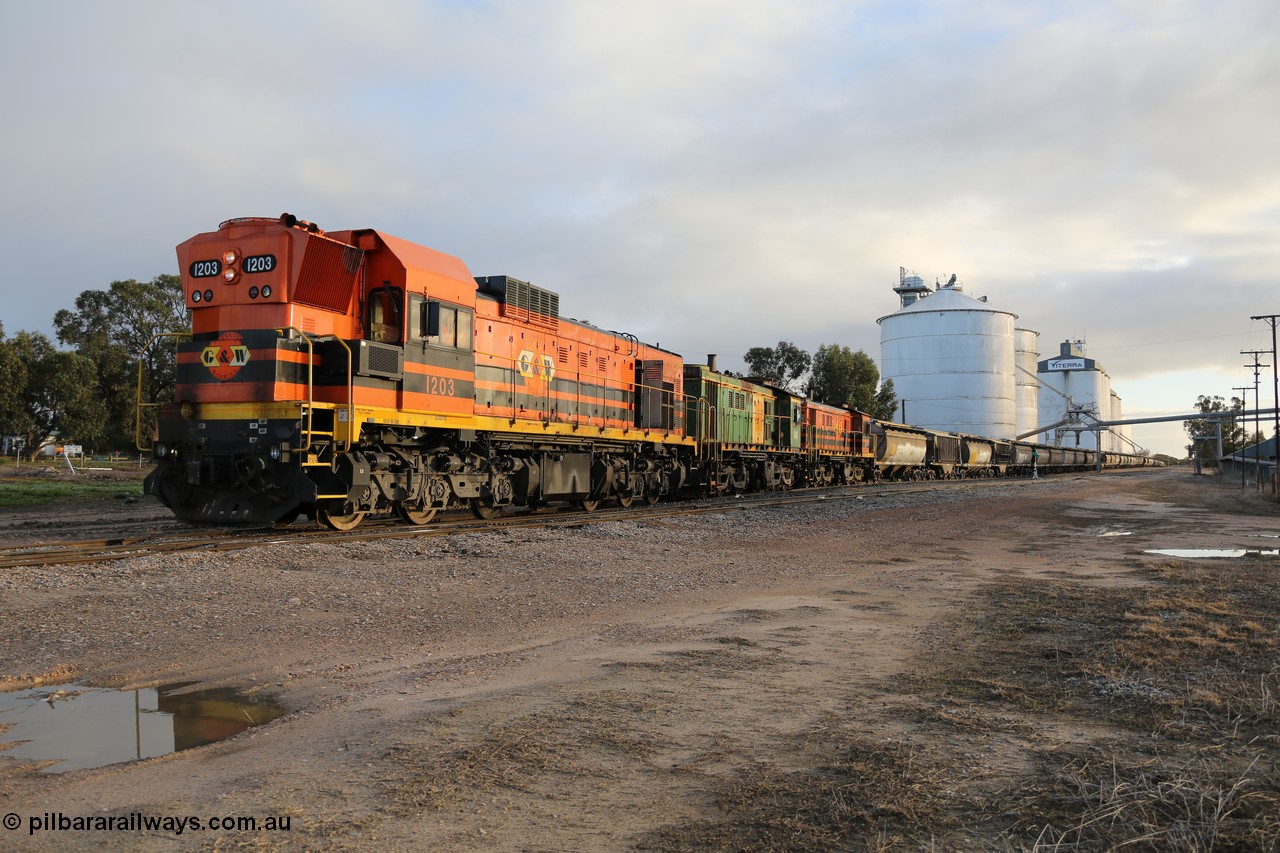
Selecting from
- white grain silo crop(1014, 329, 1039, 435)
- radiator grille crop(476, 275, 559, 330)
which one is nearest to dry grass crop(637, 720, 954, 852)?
radiator grille crop(476, 275, 559, 330)

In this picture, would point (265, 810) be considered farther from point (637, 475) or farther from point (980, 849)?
point (637, 475)

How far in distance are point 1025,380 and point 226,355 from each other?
9929 cm

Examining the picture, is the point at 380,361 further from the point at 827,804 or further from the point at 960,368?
the point at 960,368

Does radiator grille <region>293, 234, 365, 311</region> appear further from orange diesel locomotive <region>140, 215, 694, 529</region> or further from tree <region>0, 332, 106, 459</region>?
tree <region>0, 332, 106, 459</region>

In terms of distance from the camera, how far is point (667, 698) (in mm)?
4789

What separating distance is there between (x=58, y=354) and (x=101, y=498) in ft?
125

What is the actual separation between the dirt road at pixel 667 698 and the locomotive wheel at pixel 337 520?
2127 mm

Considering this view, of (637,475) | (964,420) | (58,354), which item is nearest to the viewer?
(637,475)

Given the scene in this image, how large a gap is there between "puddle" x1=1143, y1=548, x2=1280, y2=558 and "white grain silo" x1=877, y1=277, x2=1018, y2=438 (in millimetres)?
72527

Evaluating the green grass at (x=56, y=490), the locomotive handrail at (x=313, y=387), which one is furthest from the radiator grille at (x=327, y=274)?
the green grass at (x=56, y=490)

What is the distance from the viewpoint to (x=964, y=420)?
273 feet

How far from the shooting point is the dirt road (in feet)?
10.2

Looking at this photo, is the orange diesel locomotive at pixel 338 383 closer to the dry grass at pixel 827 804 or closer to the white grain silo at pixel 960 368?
the dry grass at pixel 827 804

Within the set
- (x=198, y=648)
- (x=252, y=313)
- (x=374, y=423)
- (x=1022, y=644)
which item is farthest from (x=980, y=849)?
(x=252, y=313)
